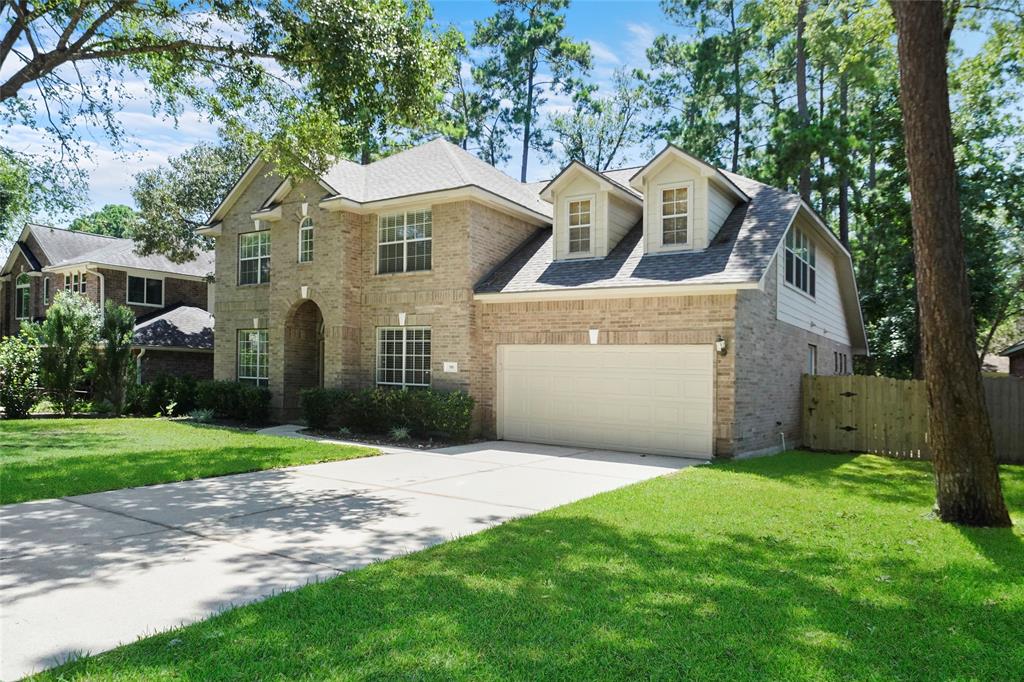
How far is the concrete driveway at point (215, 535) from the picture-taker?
14.8ft

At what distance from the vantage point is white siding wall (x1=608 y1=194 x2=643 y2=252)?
15.7m

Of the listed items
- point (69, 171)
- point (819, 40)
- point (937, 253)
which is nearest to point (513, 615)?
point (937, 253)

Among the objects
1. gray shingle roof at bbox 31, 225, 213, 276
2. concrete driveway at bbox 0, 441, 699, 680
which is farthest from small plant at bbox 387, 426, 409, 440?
gray shingle roof at bbox 31, 225, 213, 276

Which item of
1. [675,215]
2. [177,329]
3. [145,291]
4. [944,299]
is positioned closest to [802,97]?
[675,215]

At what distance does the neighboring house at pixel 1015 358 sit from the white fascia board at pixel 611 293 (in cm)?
2526

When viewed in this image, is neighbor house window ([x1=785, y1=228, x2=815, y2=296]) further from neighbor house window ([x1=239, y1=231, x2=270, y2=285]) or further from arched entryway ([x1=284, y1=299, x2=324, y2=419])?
neighbor house window ([x1=239, y1=231, x2=270, y2=285])

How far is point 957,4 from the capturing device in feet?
40.2

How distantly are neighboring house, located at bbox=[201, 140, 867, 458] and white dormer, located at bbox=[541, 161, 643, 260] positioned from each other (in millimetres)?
49

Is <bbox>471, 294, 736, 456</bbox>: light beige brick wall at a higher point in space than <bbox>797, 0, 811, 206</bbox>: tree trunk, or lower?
lower

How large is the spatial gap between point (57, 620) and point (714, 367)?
1121 centimetres

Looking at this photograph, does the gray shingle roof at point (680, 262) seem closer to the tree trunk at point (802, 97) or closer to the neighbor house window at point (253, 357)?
the neighbor house window at point (253, 357)

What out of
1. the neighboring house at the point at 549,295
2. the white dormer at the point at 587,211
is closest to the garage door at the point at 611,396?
the neighboring house at the point at 549,295

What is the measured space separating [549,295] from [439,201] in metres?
3.91

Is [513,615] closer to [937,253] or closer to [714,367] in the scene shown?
[937,253]
